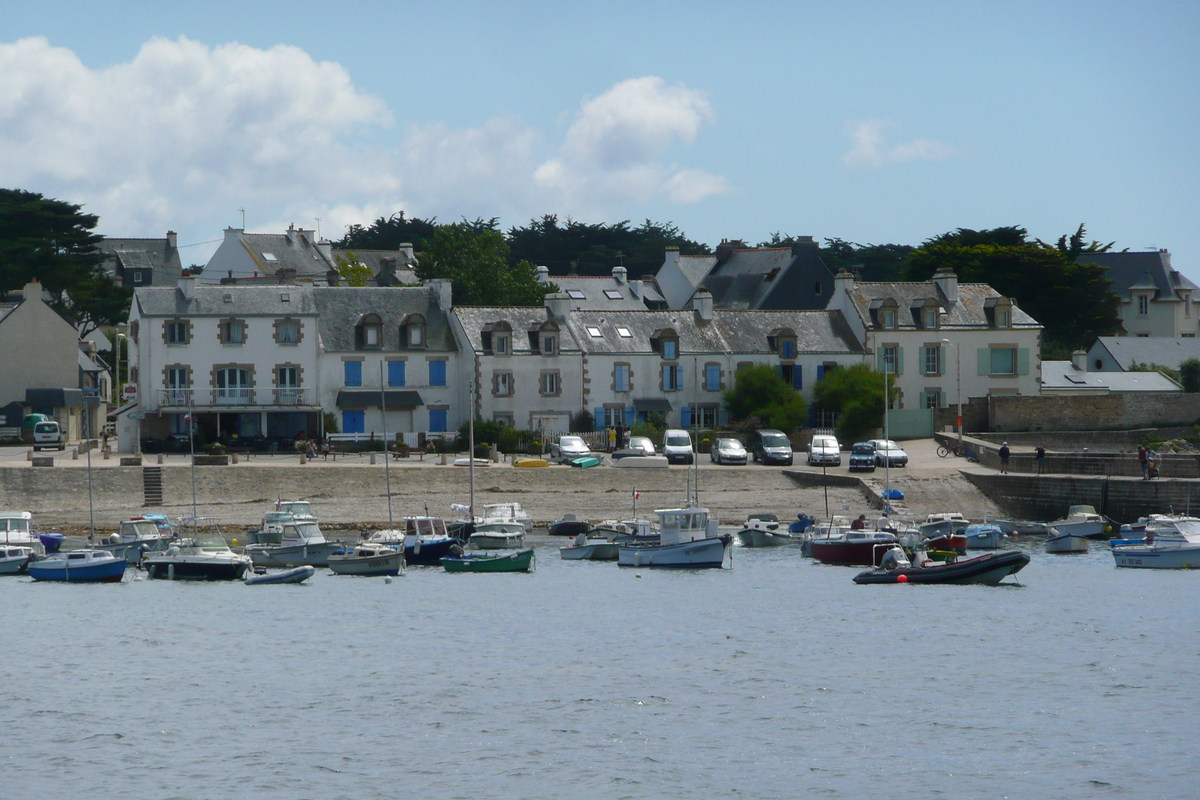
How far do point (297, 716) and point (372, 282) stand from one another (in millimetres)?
66926

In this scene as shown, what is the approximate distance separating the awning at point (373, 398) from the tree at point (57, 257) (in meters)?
30.0

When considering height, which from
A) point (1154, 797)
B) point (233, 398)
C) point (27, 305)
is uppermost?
point (27, 305)

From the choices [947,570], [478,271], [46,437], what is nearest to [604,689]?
[947,570]

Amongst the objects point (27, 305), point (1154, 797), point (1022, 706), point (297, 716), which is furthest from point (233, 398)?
point (1154, 797)

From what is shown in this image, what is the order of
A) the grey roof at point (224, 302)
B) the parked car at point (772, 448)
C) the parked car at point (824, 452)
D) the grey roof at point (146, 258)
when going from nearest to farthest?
the parked car at point (824, 452), the parked car at point (772, 448), the grey roof at point (224, 302), the grey roof at point (146, 258)

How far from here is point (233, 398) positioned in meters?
74.4

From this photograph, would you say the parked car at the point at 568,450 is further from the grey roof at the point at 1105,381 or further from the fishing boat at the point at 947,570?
the grey roof at the point at 1105,381

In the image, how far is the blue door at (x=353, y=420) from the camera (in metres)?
75.1

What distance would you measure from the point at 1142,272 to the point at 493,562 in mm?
76348

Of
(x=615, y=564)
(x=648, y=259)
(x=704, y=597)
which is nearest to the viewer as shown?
(x=704, y=597)

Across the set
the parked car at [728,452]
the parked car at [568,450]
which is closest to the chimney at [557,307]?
the parked car at [568,450]

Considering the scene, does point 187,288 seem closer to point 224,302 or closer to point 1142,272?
point 224,302

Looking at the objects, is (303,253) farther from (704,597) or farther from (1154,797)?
(1154,797)

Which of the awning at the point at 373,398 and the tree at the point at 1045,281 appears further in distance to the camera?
the tree at the point at 1045,281
